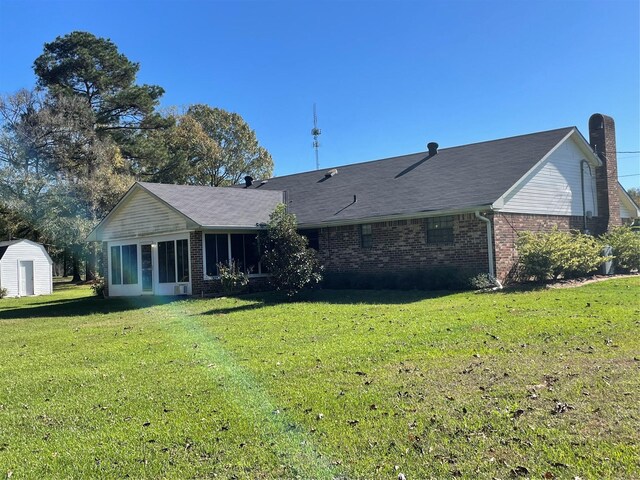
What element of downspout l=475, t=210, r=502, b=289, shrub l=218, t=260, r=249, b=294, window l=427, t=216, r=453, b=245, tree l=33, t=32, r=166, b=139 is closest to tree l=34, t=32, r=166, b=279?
tree l=33, t=32, r=166, b=139

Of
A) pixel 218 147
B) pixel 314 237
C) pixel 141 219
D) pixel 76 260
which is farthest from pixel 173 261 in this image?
pixel 218 147

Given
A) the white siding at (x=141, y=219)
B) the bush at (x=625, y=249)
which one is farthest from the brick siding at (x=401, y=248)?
the bush at (x=625, y=249)

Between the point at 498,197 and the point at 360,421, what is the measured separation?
12593mm

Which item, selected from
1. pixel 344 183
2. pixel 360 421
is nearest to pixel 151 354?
pixel 360 421

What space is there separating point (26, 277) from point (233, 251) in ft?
59.0

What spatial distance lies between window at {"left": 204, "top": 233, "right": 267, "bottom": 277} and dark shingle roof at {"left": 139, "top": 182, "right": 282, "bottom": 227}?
0.63 m

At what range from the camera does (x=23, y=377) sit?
7.64 m

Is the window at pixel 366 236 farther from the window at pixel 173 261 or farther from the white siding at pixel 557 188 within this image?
the window at pixel 173 261

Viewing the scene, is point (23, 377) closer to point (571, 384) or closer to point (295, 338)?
point (295, 338)

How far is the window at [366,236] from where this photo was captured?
762 inches

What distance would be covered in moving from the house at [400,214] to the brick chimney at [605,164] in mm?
40

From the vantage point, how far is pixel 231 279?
1850 cm

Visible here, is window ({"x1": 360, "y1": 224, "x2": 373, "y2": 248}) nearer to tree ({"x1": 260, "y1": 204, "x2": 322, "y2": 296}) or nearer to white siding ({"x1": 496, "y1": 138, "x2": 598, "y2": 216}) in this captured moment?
tree ({"x1": 260, "y1": 204, "x2": 322, "y2": 296})

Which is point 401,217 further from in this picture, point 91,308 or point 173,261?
point 91,308
